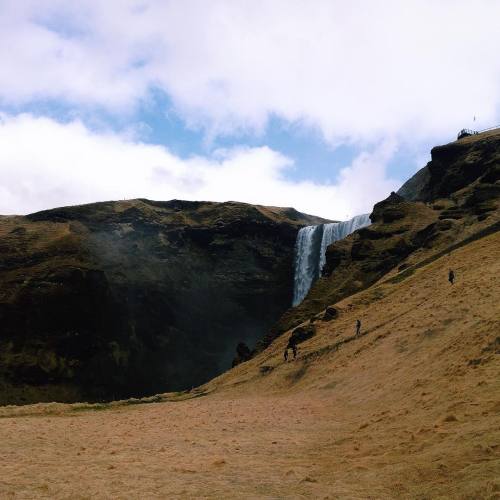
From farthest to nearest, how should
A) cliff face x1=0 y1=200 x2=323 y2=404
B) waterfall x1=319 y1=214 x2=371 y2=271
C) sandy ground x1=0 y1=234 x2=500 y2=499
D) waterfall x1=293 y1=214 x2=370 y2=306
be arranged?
1. waterfall x1=293 y1=214 x2=370 y2=306
2. waterfall x1=319 y1=214 x2=371 y2=271
3. cliff face x1=0 y1=200 x2=323 y2=404
4. sandy ground x1=0 y1=234 x2=500 y2=499

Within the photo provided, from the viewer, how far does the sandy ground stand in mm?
12062

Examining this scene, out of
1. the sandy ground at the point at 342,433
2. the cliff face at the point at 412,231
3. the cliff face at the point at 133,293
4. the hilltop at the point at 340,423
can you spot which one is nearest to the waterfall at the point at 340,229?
the cliff face at the point at 412,231

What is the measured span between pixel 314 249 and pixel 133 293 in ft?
124

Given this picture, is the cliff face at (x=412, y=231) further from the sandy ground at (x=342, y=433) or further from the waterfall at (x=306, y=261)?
the waterfall at (x=306, y=261)

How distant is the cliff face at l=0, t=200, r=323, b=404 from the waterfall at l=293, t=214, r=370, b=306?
24.0 feet

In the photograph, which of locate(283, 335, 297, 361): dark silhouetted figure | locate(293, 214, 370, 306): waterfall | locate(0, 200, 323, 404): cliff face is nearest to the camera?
locate(283, 335, 297, 361): dark silhouetted figure

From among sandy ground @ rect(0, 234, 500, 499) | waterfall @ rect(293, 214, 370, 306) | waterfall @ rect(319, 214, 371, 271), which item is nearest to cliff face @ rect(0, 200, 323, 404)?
waterfall @ rect(293, 214, 370, 306)

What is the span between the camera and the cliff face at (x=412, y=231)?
2383 inches

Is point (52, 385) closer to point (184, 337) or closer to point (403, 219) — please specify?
point (184, 337)

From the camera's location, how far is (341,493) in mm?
11305

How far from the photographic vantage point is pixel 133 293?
106 m

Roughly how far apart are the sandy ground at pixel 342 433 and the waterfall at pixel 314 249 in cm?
5722

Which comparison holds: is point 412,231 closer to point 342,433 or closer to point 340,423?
point 340,423

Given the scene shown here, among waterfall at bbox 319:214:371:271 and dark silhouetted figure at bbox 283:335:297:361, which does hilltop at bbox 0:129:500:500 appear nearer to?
dark silhouetted figure at bbox 283:335:297:361
